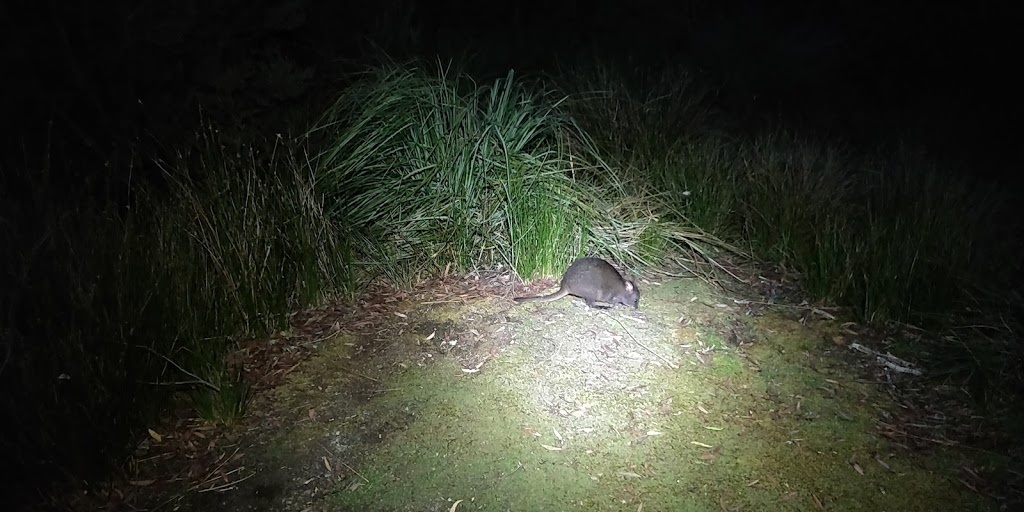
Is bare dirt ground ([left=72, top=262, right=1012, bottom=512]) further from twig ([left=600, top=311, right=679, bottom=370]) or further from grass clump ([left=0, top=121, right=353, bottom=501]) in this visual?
grass clump ([left=0, top=121, right=353, bottom=501])

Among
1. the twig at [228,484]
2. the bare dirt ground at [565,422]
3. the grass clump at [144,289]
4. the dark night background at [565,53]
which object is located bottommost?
the twig at [228,484]

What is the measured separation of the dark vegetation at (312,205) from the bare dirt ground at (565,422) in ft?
0.70

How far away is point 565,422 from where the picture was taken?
2.68 metres

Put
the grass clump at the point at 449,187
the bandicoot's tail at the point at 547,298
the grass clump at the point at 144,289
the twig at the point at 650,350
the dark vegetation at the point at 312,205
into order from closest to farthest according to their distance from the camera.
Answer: the grass clump at the point at 144,289 → the dark vegetation at the point at 312,205 → the twig at the point at 650,350 → the bandicoot's tail at the point at 547,298 → the grass clump at the point at 449,187

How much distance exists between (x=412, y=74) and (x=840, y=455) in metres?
3.23

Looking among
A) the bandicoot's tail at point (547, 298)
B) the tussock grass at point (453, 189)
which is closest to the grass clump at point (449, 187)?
the tussock grass at point (453, 189)

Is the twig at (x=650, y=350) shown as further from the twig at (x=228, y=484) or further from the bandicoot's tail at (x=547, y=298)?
the twig at (x=228, y=484)

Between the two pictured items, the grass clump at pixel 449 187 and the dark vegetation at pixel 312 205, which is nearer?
the dark vegetation at pixel 312 205

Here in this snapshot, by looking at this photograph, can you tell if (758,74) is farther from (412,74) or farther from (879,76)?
(412,74)

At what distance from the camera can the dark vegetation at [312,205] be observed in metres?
2.56

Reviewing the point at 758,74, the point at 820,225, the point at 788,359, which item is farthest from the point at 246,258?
the point at 758,74

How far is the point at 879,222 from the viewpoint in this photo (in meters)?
3.66

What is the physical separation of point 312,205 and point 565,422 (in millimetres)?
1737

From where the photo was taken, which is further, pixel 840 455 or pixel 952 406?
pixel 952 406
